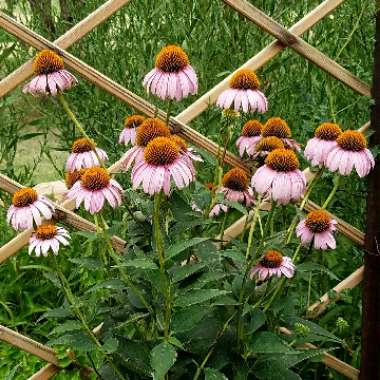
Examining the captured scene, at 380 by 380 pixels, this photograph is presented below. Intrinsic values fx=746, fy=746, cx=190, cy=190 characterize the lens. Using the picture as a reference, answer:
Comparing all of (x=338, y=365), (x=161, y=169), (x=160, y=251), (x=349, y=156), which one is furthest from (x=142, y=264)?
(x=338, y=365)

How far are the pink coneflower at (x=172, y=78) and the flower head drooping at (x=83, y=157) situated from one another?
0.19m

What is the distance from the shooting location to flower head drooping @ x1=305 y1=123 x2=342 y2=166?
4.67 feet

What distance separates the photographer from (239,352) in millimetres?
1422

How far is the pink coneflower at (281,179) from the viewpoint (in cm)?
122

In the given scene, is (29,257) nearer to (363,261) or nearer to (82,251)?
(82,251)

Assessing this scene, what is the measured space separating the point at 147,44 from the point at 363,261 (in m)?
0.88

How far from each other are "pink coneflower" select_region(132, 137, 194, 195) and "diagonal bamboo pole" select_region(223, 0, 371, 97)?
68 cm

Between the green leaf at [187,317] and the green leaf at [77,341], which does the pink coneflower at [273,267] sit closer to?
the green leaf at [187,317]

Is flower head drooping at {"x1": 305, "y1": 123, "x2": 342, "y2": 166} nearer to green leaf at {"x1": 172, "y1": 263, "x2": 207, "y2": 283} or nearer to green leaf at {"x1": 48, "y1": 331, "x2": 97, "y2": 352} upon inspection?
green leaf at {"x1": 172, "y1": 263, "x2": 207, "y2": 283}

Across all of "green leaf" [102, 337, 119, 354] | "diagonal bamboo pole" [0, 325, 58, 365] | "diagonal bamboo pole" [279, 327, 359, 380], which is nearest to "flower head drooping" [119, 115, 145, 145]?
"green leaf" [102, 337, 119, 354]

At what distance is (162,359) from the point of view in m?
1.20

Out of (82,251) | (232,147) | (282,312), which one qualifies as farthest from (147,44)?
(282,312)

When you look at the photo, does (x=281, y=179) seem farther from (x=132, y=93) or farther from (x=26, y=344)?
(x=26, y=344)

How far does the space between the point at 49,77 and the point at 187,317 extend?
1.66ft
